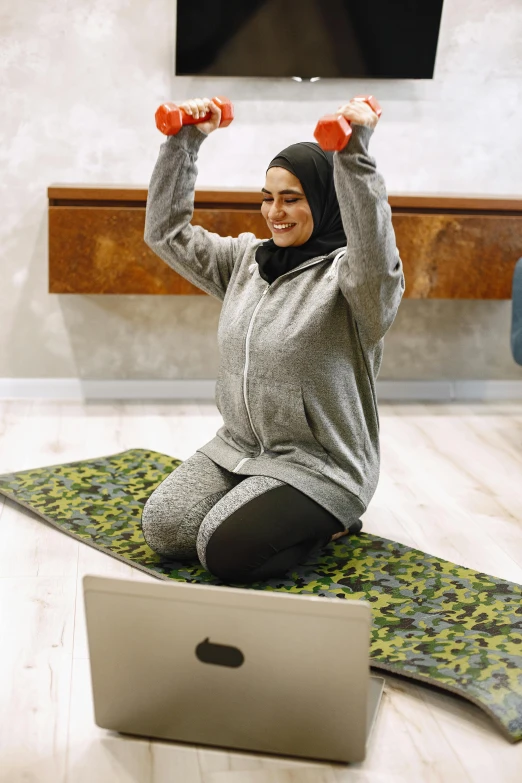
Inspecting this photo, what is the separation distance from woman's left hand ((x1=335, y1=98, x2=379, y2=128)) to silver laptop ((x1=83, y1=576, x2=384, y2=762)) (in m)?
0.91

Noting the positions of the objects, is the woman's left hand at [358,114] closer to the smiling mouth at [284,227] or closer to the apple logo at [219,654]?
the smiling mouth at [284,227]

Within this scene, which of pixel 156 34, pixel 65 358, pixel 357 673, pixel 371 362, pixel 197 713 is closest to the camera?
pixel 357 673

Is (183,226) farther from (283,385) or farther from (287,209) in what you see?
(283,385)

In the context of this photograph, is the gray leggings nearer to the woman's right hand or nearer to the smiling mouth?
the smiling mouth

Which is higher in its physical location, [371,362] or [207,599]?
[371,362]

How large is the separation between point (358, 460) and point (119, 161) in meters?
1.83

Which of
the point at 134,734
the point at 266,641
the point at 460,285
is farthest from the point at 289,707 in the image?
the point at 460,285

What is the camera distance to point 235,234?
3.37m

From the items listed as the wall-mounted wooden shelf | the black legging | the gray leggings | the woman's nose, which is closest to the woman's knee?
the gray leggings

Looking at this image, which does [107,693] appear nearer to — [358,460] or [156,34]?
[358,460]

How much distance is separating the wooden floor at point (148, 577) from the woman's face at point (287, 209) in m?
0.81

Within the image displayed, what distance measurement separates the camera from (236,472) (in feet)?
7.36

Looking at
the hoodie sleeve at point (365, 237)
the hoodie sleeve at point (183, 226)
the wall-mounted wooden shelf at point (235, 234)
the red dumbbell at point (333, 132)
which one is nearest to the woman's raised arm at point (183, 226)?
the hoodie sleeve at point (183, 226)

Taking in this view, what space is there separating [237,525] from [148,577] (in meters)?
0.26
